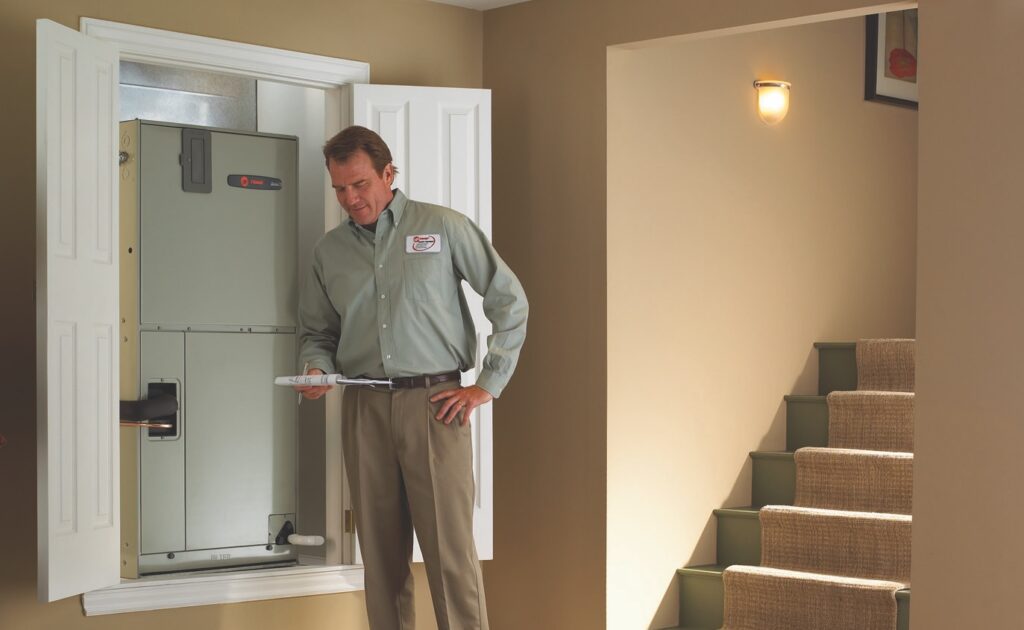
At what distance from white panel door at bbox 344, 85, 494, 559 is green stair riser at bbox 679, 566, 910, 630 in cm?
82

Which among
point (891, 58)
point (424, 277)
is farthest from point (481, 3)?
point (891, 58)

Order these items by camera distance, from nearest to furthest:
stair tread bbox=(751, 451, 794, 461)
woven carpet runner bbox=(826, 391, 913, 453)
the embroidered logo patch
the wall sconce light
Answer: the embroidered logo patch
woven carpet runner bbox=(826, 391, 913, 453)
stair tread bbox=(751, 451, 794, 461)
the wall sconce light

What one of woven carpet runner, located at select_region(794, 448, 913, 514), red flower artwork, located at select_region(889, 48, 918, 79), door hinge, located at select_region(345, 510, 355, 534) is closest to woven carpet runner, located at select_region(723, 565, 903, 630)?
woven carpet runner, located at select_region(794, 448, 913, 514)

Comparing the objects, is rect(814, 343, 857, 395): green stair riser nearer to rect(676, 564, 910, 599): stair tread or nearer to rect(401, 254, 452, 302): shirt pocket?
rect(676, 564, 910, 599): stair tread

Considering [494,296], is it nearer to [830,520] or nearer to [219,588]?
[219,588]

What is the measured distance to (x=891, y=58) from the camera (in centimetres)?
560

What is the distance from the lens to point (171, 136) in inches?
158

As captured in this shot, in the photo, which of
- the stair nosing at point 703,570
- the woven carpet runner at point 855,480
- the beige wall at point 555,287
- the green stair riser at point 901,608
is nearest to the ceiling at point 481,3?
the beige wall at point 555,287

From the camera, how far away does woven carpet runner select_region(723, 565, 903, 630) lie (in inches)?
154

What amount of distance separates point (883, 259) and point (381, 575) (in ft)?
10.8

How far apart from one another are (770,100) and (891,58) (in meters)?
1.06

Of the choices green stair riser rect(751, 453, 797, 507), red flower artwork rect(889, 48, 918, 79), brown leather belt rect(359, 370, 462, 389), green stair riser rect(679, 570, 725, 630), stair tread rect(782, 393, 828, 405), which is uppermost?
red flower artwork rect(889, 48, 918, 79)

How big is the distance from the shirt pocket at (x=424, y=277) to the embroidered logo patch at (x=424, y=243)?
0.7 inches

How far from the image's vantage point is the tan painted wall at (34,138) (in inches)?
143
